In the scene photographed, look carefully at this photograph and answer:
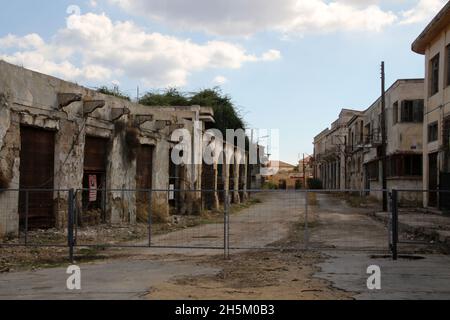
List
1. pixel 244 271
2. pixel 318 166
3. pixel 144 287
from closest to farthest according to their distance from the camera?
pixel 144 287 < pixel 244 271 < pixel 318 166

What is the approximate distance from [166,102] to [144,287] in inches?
1630

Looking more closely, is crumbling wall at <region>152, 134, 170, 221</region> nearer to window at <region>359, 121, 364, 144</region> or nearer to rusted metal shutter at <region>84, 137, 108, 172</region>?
rusted metal shutter at <region>84, 137, 108, 172</region>

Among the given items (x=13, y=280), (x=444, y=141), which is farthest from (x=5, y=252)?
(x=444, y=141)

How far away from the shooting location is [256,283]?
8.71 metres

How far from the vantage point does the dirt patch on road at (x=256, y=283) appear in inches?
303

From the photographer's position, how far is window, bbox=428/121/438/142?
81.6ft

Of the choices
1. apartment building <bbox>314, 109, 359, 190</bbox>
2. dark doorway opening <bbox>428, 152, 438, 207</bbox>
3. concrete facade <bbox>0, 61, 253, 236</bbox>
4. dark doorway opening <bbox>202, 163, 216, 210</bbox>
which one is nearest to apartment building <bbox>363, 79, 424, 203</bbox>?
dark doorway opening <bbox>428, 152, 438, 207</bbox>

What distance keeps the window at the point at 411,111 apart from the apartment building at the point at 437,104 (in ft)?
26.3

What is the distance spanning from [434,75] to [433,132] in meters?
2.70

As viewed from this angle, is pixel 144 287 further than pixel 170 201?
No

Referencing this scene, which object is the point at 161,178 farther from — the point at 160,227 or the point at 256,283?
the point at 256,283

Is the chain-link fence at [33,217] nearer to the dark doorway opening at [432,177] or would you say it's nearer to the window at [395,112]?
the dark doorway opening at [432,177]

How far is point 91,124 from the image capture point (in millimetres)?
17547

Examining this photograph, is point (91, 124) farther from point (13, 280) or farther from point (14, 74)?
point (13, 280)
